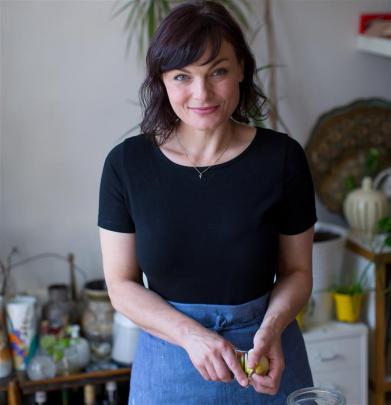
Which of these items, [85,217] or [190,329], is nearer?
[190,329]

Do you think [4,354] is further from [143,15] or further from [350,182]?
[350,182]

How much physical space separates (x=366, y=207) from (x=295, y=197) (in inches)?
52.8

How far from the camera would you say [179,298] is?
1.45 m

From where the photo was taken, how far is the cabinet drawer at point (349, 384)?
260cm

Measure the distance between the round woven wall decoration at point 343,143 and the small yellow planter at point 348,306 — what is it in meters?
0.39

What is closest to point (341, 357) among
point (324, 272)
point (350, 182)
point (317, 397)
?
point (324, 272)

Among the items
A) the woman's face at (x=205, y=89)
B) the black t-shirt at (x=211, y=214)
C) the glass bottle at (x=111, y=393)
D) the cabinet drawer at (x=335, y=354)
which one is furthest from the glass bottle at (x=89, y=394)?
the woman's face at (x=205, y=89)

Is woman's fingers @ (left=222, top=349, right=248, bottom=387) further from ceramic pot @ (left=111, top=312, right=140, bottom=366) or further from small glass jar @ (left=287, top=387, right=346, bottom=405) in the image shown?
ceramic pot @ (left=111, top=312, right=140, bottom=366)

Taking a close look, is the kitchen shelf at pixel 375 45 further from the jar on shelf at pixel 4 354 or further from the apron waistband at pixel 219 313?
the jar on shelf at pixel 4 354

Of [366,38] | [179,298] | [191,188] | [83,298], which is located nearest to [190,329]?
[179,298]

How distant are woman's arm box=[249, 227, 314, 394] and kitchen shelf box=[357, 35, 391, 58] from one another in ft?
4.51

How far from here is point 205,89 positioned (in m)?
1.31

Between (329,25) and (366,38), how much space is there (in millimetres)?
145

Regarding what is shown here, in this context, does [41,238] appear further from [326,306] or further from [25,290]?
[326,306]
